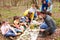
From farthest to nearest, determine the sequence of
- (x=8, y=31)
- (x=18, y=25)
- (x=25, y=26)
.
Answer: (x=25, y=26), (x=18, y=25), (x=8, y=31)

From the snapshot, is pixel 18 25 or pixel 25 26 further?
pixel 25 26

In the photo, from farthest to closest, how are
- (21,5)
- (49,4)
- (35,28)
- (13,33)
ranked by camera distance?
(21,5) < (49,4) < (35,28) < (13,33)

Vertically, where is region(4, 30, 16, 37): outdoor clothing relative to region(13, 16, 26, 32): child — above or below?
below

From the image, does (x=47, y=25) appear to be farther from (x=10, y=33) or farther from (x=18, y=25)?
(x=10, y=33)

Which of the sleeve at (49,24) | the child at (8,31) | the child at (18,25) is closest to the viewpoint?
the sleeve at (49,24)

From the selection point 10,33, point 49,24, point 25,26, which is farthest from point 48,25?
point 10,33

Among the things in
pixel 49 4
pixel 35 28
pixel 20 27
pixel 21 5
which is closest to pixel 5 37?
pixel 20 27

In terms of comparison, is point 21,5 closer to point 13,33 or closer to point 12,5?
point 12,5

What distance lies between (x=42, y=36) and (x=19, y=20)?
1.20 m

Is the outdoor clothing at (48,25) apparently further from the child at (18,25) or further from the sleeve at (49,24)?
the child at (18,25)

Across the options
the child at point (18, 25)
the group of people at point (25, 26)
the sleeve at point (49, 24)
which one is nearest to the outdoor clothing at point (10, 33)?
the group of people at point (25, 26)

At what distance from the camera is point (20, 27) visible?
8.40m

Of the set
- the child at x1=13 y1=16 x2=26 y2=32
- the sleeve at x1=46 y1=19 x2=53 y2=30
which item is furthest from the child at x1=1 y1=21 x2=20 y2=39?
the sleeve at x1=46 y1=19 x2=53 y2=30

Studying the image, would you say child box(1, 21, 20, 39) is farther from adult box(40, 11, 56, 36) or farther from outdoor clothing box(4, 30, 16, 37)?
adult box(40, 11, 56, 36)
